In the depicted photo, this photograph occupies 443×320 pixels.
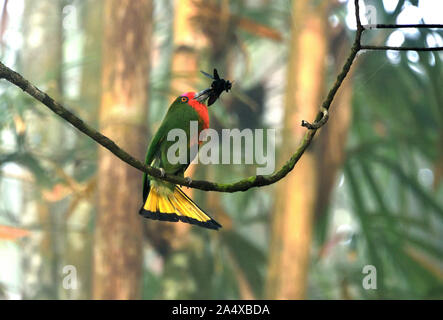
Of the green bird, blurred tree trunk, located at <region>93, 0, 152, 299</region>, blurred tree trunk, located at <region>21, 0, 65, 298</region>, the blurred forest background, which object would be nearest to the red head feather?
the green bird

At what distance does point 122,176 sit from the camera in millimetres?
2992

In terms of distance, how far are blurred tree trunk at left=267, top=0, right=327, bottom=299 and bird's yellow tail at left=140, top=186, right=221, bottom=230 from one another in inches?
77.4

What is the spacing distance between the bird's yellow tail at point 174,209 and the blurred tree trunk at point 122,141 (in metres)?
1.19

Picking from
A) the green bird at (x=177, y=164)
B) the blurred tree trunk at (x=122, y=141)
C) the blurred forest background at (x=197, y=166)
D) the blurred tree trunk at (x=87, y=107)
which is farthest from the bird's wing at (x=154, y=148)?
the blurred tree trunk at (x=87, y=107)

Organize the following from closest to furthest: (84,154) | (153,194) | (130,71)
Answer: (153,194) → (130,71) → (84,154)

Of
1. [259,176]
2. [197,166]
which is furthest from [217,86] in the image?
[197,166]

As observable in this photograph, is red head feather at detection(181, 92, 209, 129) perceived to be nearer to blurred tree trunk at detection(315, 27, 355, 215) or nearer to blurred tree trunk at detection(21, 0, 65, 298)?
blurred tree trunk at detection(315, 27, 355, 215)

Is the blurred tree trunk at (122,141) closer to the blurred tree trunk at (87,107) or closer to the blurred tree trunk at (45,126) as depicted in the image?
the blurred tree trunk at (87,107)

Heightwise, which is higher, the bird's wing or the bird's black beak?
the bird's black beak

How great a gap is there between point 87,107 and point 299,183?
6.30 feet

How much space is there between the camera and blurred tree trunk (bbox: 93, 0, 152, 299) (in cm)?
264
